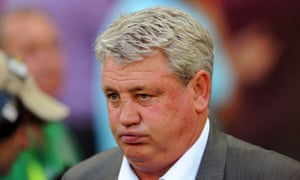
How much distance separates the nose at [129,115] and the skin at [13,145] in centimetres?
195

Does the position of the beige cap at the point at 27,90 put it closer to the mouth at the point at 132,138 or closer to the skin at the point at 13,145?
the skin at the point at 13,145

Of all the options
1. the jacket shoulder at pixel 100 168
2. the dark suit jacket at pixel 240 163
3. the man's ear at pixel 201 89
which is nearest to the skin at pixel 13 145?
the jacket shoulder at pixel 100 168

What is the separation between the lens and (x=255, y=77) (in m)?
4.44

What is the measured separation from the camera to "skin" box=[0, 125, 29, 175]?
4.38 metres

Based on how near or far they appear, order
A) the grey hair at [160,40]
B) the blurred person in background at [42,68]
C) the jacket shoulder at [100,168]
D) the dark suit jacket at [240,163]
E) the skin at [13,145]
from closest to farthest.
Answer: the grey hair at [160,40] < the dark suit jacket at [240,163] < the jacket shoulder at [100,168] < the blurred person in background at [42,68] < the skin at [13,145]

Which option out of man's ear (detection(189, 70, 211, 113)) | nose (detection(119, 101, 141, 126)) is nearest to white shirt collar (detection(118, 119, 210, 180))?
man's ear (detection(189, 70, 211, 113))

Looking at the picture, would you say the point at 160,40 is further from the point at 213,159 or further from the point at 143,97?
the point at 213,159

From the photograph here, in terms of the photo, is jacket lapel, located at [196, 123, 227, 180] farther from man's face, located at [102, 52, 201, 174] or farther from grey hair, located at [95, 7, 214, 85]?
grey hair, located at [95, 7, 214, 85]

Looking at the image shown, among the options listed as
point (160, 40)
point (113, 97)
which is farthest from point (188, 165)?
point (160, 40)

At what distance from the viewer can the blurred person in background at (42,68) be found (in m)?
4.27

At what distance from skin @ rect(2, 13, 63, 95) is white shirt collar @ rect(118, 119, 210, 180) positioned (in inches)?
66.6

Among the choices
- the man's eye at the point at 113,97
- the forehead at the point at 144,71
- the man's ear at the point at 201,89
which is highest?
the forehead at the point at 144,71

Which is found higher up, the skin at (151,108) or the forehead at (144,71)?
the forehead at (144,71)

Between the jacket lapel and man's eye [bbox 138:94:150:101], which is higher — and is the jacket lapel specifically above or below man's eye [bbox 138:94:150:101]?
below
